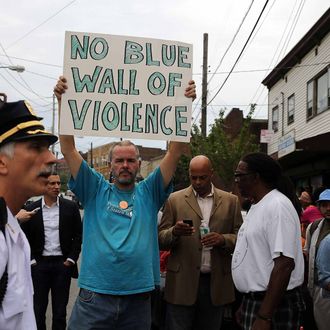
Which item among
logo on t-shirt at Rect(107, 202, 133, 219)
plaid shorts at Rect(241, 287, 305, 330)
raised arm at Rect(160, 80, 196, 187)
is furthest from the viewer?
raised arm at Rect(160, 80, 196, 187)

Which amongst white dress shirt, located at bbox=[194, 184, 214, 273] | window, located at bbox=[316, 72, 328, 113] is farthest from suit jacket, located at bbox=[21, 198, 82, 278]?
window, located at bbox=[316, 72, 328, 113]

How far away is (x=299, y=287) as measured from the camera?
136 inches

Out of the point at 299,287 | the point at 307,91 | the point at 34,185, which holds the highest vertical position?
the point at 307,91

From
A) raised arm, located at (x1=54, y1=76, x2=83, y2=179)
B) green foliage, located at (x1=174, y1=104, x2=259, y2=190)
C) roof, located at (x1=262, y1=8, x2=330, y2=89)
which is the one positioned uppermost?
roof, located at (x1=262, y1=8, x2=330, y2=89)

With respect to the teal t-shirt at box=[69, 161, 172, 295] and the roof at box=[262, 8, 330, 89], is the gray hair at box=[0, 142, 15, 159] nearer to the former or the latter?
the teal t-shirt at box=[69, 161, 172, 295]

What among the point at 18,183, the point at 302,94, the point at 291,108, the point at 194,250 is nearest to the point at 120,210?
the point at 194,250

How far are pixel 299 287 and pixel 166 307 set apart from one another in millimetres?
1555

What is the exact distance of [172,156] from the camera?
3.84 m

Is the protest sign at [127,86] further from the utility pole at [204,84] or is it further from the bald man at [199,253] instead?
the utility pole at [204,84]

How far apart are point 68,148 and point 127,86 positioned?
670 millimetres

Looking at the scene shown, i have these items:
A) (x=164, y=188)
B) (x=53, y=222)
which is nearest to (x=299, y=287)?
(x=164, y=188)

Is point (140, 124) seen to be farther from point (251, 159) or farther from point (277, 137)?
point (277, 137)

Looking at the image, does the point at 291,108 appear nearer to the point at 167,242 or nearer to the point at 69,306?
the point at 69,306

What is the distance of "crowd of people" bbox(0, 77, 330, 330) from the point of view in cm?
191
